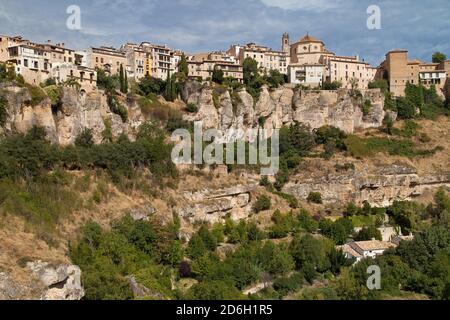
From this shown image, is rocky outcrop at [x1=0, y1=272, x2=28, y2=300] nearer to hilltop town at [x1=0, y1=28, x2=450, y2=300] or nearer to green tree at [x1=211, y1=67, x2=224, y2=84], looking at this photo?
hilltop town at [x1=0, y1=28, x2=450, y2=300]

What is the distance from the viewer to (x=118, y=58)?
170ft

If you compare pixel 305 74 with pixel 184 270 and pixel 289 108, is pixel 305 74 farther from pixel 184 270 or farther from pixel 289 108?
pixel 184 270

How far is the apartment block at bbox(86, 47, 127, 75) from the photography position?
49.6m

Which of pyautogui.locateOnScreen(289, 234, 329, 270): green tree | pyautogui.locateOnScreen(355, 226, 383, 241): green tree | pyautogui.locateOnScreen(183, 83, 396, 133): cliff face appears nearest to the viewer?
pyautogui.locateOnScreen(289, 234, 329, 270): green tree

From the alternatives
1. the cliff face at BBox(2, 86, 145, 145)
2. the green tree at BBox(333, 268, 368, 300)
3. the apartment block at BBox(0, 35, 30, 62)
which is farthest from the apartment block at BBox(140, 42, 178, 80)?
the green tree at BBox(333, 268, 368, 300)

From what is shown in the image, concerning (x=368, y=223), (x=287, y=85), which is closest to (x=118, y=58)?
(x=287, y=85)

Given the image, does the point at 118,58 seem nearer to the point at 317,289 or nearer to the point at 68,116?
the point at 68,116

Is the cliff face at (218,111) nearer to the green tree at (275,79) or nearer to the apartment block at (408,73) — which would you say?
the green tree at (275,79)

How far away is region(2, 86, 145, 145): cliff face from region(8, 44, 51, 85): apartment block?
350 cm

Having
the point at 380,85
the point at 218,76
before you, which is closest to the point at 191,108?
the point at 218,76

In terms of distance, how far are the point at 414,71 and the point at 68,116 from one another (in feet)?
131

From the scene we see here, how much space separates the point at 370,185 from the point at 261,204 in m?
10.4

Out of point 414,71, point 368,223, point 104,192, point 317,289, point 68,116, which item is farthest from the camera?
point 414,71

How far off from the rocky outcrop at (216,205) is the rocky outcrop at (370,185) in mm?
4670
